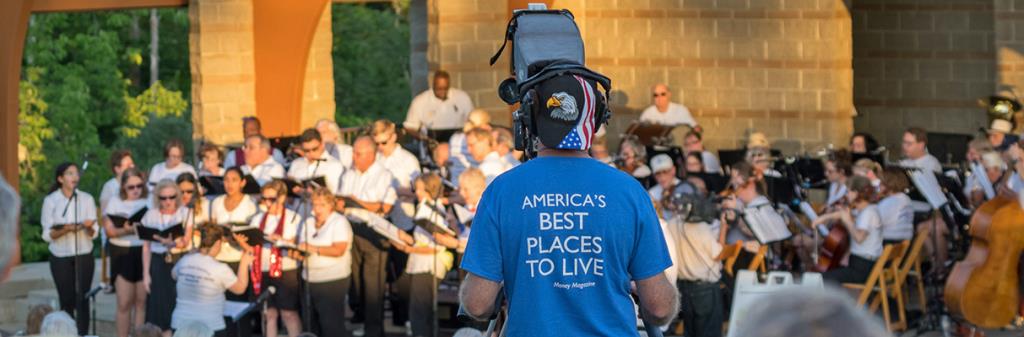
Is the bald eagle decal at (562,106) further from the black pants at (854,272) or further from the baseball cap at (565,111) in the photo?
the black pants at (854,272)

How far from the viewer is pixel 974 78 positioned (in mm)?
20453

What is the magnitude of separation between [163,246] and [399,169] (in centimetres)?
208

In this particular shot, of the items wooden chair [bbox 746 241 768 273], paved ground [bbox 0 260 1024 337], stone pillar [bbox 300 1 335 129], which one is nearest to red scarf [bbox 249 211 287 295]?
paved ground [bbox 0 260 1024 337]

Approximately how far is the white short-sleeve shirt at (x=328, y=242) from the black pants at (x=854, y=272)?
3190mm

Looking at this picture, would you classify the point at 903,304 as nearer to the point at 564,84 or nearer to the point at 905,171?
the point at 905,171

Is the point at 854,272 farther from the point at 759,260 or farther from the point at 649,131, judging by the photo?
the point at 649,131

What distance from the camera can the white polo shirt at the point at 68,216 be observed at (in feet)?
46.1

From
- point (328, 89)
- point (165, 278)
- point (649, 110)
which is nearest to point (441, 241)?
point (165, 278)

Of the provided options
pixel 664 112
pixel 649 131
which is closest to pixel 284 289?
pixel 649 131

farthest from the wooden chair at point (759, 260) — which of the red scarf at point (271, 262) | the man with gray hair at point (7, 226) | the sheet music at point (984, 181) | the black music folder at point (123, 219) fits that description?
the man with gray hair at point (7, 226)

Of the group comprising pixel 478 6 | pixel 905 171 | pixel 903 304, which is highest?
pixel 478 6

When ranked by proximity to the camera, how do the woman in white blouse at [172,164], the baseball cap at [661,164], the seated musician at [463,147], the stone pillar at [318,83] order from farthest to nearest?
the stone pillar at [318,83], the seated musician at [463,147], the woman in white blouse at [172,164], the baseball cap at [661,164]

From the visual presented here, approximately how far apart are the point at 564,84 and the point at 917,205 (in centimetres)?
891

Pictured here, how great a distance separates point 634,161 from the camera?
14.4 meters
